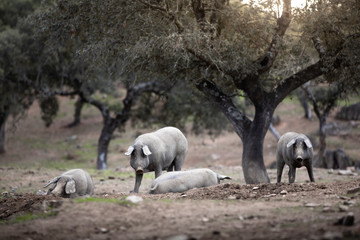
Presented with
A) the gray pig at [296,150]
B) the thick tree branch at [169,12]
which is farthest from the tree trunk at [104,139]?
the gray pig at [296,150]

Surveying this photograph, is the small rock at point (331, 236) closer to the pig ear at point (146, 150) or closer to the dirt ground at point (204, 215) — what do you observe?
the dirt ground at point (204, 215)

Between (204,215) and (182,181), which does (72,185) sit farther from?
(204,215)

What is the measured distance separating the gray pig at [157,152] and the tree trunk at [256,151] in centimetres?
200

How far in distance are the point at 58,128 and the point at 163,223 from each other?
131ft

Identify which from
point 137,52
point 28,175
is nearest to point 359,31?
point 137,52

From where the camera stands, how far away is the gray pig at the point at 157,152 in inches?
543

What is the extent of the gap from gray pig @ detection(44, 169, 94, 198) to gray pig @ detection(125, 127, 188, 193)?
132 cm

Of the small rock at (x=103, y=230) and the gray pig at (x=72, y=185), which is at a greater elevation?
the gray pig at (x=72, y=185)

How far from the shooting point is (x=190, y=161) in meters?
34.2

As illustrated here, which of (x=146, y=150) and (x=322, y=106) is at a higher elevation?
(x=322, y=106)

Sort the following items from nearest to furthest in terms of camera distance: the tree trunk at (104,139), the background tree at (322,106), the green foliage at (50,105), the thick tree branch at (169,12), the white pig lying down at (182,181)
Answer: the white pig lying down at (182,181) → the thick tree branch at (169,12) → the background tree at (322,106) → the tree trunk at (104,139) → the green foliage at (50,105)

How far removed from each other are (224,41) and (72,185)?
596 centimetres

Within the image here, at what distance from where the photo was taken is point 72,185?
12.2m

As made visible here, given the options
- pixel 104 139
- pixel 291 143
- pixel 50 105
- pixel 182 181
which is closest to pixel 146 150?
pixel 182 181
